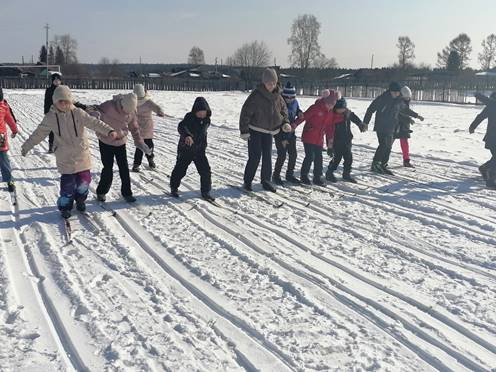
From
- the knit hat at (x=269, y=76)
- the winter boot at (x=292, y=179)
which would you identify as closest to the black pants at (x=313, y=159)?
the winter boot at (x=292, y=179)

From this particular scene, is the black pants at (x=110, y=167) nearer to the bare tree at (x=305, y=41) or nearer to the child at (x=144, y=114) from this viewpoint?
the child at (x=144, y=114)

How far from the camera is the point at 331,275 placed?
4.56 meters

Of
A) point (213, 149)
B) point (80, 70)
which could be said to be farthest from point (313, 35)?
point (213, 149)

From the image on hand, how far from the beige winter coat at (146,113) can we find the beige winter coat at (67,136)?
10.6ft

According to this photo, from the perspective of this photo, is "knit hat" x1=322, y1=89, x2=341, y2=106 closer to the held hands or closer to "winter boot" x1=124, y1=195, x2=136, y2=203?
the held hands

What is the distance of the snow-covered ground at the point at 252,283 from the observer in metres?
3.31

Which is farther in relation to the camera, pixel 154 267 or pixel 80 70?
pixel 80 70

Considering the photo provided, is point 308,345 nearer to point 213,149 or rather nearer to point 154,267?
point 154,267

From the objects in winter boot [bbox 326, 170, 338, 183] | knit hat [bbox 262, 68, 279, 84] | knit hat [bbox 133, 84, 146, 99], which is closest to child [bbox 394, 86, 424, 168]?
winter boot [bbox 326, 170, 338, 183]

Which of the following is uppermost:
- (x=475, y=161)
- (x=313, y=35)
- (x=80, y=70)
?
(x=313, y=35)

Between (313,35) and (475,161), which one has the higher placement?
(313,35)

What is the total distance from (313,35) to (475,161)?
7139cm

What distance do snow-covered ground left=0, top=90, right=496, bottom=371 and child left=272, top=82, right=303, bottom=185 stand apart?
2.17 ft

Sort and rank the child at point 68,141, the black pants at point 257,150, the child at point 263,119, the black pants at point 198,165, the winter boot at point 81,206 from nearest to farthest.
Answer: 1. the child at point 68,141
2. the winter boot at point 81,206
3. the black pants at point 198,165
4. the child at point 263,119
5. the black pants at point 257,150
